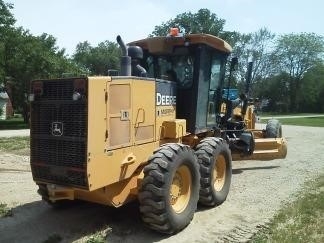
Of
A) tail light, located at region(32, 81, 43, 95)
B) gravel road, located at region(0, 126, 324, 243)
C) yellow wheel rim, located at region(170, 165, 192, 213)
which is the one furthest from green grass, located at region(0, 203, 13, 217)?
yellow wheel rim, located at region(170, 165, 192, 213)

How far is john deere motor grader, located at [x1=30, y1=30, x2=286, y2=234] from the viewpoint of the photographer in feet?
18.4

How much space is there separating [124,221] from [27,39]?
31293 mm

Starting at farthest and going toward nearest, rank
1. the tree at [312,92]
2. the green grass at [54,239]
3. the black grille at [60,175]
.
A: 1. the tree at [312,92]
2. the green grass at [54,239]
3. the black grille at [60,175]

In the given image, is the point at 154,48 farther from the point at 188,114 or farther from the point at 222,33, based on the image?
the point at 222,33

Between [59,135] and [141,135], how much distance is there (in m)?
1.25

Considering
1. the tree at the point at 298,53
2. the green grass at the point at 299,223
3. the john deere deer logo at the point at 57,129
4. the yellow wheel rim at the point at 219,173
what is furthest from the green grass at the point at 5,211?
the tree at the point at 298,53

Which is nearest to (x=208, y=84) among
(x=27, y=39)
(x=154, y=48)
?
(x=154, y=48)

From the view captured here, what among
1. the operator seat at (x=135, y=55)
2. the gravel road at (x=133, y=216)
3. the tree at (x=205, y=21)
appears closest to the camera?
the gravel road at (x=133, y=216)

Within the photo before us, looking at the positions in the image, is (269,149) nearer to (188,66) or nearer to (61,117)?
(188,66)

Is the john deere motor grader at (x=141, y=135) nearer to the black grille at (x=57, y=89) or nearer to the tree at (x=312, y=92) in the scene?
the black grille at (x=57, y=89)

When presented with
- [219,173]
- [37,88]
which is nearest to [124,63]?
[37,88]

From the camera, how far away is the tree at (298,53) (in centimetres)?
7831

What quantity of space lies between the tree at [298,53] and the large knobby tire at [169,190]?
74305 millimetres

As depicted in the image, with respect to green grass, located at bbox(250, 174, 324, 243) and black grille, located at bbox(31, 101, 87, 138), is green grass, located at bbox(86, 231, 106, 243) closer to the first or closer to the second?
black grille, located at bbox(31, 101, 87, 138)
